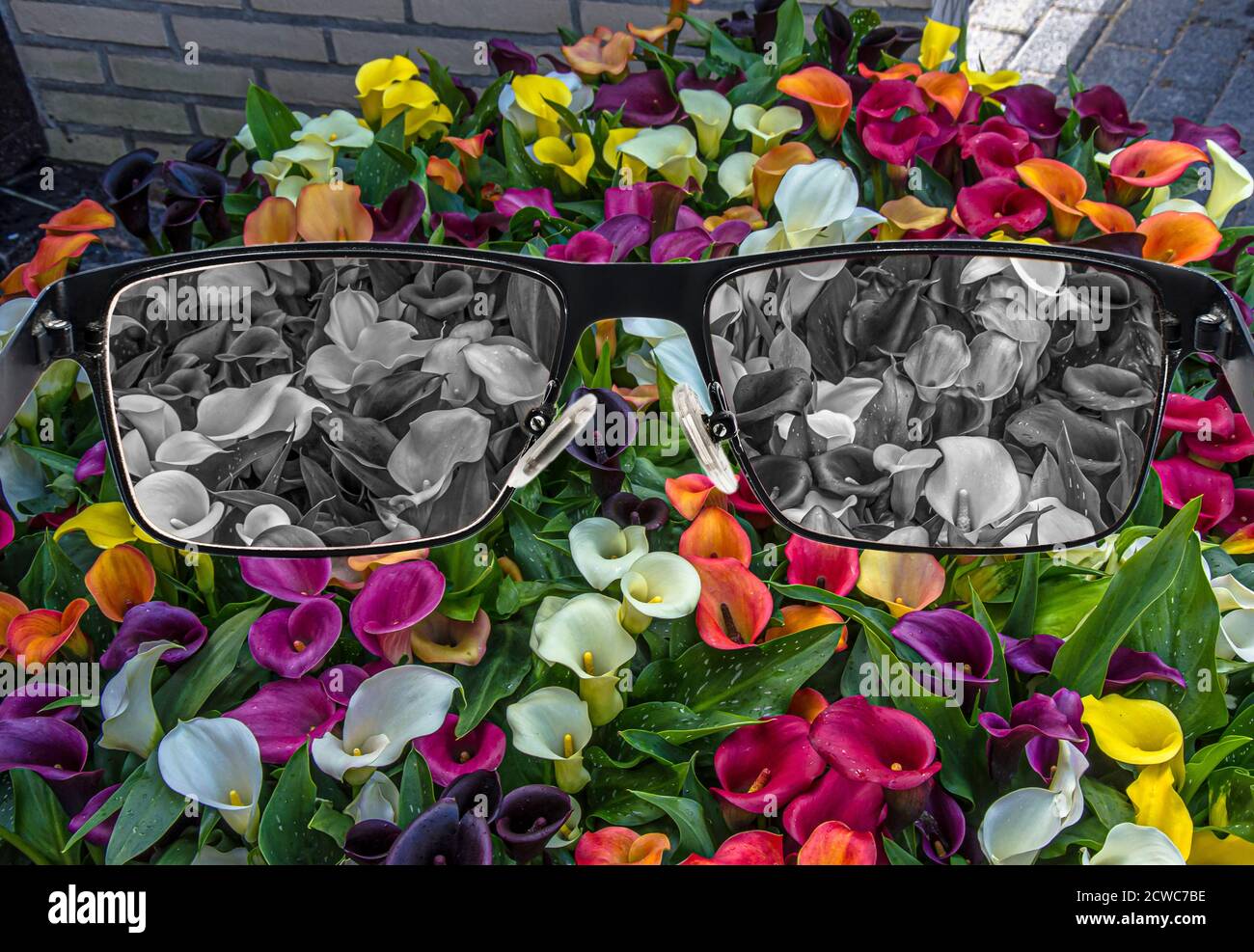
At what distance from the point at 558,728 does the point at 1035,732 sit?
0.22m

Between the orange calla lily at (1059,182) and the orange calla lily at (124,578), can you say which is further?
the orange calla lily at (1059,182)

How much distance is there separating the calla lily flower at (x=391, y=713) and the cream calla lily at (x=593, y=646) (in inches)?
2.1

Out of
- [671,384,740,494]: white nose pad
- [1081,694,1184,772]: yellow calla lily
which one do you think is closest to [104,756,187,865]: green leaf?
[671,384,740,494]: white nose pad

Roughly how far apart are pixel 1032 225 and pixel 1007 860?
0.48 m

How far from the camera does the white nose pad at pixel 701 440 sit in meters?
0.55

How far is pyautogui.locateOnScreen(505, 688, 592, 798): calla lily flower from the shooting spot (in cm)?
47

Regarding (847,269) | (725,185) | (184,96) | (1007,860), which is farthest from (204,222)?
(184,96)

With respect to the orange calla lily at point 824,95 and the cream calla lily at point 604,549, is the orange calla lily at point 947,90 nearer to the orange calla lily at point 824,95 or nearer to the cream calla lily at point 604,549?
the orange calla lily at point 824,95

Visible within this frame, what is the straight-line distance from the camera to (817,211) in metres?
0.70

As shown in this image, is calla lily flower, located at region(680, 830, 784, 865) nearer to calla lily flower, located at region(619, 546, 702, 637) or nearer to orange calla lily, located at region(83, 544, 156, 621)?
calla lily flower, located at region(619, 546, 702, 637)

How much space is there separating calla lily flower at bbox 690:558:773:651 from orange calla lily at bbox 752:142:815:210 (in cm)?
37

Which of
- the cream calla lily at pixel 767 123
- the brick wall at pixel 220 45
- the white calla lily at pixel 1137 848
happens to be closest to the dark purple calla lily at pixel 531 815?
the white calla lily at pixel 1137 848
